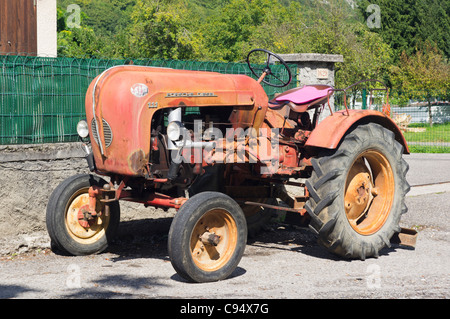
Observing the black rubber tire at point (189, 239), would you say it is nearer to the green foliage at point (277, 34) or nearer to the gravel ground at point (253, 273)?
the gravel ground at point (253, 273)

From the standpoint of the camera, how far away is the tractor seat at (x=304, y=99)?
755 centimetres

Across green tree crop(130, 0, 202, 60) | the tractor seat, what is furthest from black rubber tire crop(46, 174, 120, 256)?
green tree crop(130, 0, 202, 60)

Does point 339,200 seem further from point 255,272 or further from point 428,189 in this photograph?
point 428,189

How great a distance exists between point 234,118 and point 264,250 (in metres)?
1.64

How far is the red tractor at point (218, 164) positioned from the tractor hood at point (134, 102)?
Answer: 0.4 inches

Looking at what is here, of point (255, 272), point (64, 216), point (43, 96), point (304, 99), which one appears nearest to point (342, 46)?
point (304, 99)

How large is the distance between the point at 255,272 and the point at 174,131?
5.10 feet

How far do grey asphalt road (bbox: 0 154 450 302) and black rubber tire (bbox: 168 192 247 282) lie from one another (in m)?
0.10

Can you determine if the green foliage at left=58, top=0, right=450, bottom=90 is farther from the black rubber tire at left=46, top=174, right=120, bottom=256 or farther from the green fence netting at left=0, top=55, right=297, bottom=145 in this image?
the black rubber tire at left=46, top=174, right=120, bottom=256

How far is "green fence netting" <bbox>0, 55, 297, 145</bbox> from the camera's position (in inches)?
314

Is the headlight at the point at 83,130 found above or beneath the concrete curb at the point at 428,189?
above

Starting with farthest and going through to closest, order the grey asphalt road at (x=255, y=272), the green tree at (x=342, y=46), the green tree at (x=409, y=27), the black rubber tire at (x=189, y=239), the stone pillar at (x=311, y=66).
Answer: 1. the green tree at (x=409, y=27)
2. the green tree at (x=342, y=46)
3. the stone pillar at (x=311, y=66)
4. the black rubber tire at (x=189, y=239)
5. the grey asphalt road at (x=255, y=272)

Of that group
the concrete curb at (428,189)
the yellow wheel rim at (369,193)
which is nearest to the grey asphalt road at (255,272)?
the yellow wheel rim at (369,193)
